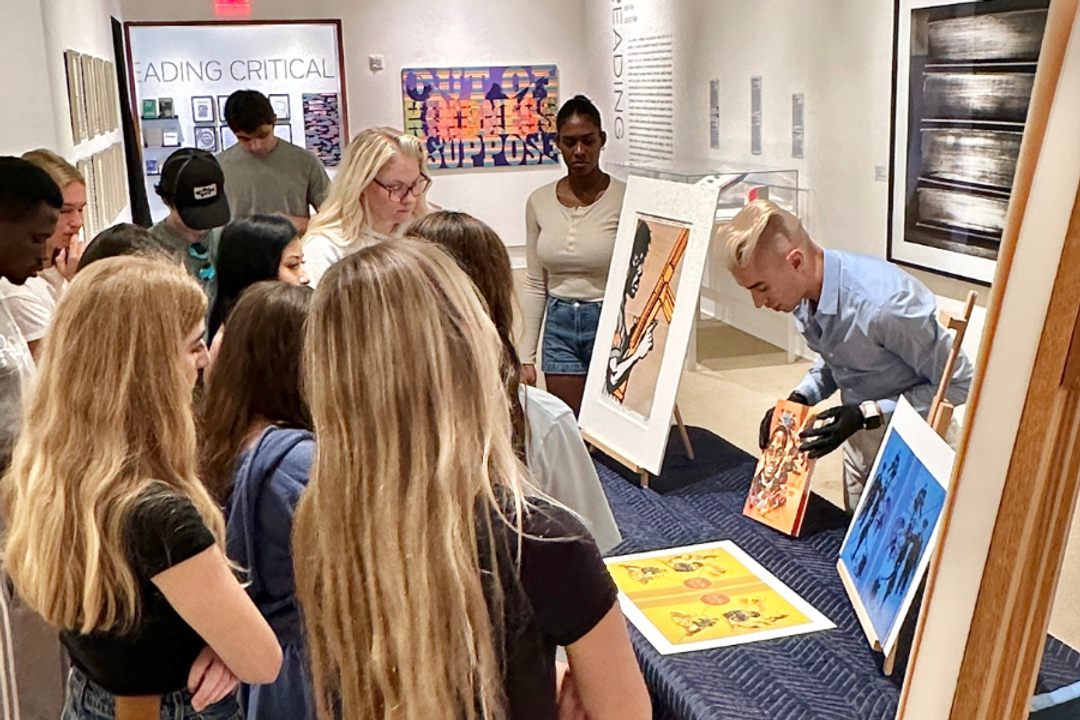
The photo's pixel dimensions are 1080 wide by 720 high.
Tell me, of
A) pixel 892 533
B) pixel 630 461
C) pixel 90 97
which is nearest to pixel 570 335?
pixel 630 461

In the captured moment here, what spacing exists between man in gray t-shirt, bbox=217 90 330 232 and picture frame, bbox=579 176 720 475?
245 cm

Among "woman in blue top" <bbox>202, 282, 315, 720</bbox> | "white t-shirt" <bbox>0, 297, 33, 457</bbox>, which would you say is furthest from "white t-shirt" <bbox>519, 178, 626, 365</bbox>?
"woman in blue top" <bbox>202, 282, 315, 720</bbox>

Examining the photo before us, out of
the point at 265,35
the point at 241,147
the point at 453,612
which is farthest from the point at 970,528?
the point at 265,35

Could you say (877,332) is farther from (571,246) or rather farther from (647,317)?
(571,246)

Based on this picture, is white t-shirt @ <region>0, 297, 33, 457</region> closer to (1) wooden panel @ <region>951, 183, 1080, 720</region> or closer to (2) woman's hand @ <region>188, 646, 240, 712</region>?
(2) woman's hand @ <region>188, 646, 240, 712</region>

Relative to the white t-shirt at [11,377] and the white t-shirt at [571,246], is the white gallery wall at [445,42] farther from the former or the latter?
the white t-shirt at [11,377]

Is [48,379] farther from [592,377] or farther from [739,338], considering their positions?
[739,338]

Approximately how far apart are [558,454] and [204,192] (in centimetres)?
174

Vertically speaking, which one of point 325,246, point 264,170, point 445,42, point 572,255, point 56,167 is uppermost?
point 445,42

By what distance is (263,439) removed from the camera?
1.61m

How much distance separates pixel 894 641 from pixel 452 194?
7928 mm

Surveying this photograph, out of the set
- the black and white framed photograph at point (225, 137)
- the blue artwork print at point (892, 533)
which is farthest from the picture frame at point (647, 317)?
the black and white framed photograph at point (225, 137)

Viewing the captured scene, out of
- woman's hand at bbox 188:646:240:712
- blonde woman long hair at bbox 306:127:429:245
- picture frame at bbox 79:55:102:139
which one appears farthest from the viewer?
picture frame at bbox 79:55:102:139

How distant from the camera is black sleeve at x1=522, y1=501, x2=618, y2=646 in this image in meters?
1.16
